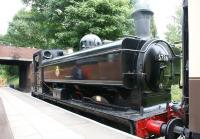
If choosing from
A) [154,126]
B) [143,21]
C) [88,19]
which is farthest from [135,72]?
[88,19]

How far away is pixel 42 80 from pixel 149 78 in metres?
8.32

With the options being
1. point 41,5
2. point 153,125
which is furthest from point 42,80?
point 41,5

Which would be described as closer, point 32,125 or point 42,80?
point 32,125

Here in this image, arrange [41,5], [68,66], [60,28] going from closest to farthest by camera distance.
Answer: [68,66]
[60,28]
[41,5]

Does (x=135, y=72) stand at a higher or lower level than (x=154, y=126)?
higher

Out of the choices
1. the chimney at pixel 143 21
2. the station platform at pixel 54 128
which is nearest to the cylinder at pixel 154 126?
the station platform at pixel 54 128

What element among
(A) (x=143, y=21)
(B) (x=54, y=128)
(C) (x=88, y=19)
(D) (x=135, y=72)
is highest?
(C) (x=88, y=19)

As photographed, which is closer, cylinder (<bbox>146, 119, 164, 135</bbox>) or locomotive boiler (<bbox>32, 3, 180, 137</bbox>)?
cylinder (<bbox>146, 119, 164, 135</bbox>)

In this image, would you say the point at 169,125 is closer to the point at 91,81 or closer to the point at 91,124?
the point at 91,124

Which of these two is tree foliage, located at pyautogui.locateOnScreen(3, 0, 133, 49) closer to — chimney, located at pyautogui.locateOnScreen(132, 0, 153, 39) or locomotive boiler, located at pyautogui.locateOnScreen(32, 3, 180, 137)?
locomotive boiler, located at pyautogui.locateOnScreen(32, 3, 180, 137)

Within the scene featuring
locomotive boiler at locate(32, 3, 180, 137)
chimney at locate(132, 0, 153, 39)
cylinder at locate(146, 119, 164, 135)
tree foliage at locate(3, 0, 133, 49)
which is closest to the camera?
cylinder at locate(146, 119, 164, 135)

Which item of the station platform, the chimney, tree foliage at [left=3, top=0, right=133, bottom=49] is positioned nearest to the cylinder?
the station platform

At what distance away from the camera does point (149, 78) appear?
6.17m

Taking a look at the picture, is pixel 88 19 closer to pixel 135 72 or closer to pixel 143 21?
pixel 143 21
